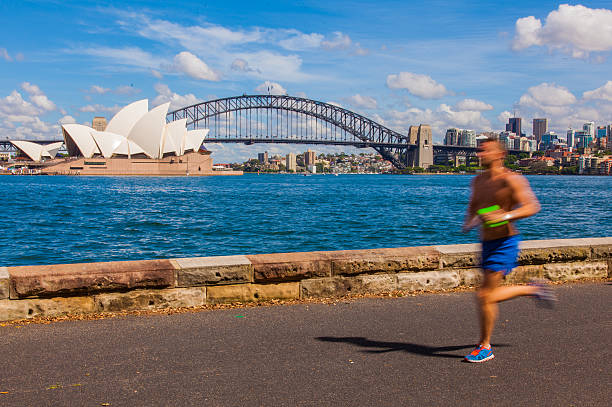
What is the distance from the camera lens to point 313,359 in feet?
9.94

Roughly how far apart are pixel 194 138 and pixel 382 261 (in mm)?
91182

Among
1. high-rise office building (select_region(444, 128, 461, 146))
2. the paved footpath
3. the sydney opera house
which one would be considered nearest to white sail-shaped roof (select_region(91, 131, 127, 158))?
the sydney opera house

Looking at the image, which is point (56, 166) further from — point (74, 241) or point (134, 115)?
point (74, 241)

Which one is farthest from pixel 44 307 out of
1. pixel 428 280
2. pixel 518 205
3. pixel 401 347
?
pixel 518 205

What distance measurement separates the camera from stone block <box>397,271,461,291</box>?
451cm

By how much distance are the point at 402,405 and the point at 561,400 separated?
72 centimetres

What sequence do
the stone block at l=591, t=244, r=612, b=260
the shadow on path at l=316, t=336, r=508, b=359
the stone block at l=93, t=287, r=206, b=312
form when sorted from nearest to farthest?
1. the shadow on path at l=316, t=336, r=508, b=359
2. the stone block at l=93, t=287, r=206, b=312
3. the stone block at l=591, t=244, r=612, b=260

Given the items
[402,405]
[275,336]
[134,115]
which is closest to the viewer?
[402,405]

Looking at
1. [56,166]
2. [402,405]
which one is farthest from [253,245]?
[56,166]

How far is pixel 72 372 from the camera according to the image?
279 centimetres

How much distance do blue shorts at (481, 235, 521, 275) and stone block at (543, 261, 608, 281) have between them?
2.05 meters

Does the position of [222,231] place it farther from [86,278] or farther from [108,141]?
[108,141]

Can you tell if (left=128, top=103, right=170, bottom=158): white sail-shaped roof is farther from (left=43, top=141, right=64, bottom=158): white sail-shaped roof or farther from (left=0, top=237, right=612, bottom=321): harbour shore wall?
(left=0, top=237, right=612, bottom=321): harbour shore wall

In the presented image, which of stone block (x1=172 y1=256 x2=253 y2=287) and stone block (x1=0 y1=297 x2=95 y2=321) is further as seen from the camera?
stone block (x1=172 y1=256 x2=253 y2=287)
